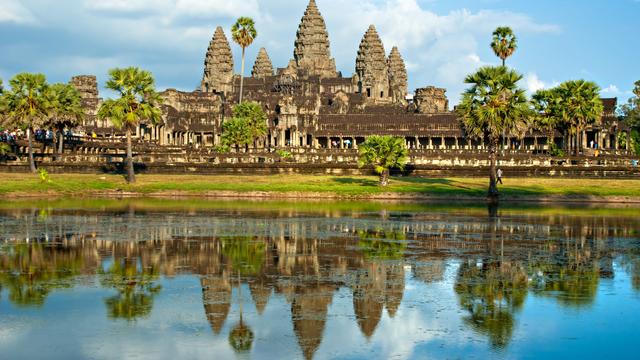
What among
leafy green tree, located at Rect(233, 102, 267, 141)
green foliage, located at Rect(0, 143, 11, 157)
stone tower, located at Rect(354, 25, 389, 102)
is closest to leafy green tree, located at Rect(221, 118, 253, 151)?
leafy green tree, located at Rect(233, 102, 267, 141)

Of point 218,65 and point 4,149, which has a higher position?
point 218,65

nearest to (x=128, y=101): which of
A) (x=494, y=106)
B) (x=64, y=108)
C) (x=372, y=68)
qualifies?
(x=64, y=108)

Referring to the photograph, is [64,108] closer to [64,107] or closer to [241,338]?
[64,107]

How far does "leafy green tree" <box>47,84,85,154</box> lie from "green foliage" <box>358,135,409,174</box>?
30.5m

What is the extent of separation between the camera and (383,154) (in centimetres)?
7088

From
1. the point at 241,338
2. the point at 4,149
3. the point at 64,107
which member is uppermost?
the point at 64,107

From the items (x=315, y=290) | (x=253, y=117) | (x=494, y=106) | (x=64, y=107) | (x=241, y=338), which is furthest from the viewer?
(x=253, y=117)

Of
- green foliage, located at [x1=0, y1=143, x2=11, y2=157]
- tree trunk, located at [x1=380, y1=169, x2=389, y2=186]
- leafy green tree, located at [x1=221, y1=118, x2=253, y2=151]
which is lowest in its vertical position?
tree trunk, located at [x1=380, y1=169, x2=389, y2=186]

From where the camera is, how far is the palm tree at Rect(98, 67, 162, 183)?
7338 centimetres

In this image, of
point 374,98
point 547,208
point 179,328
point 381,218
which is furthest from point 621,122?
point 179,328

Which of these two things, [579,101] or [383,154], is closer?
[383,154]

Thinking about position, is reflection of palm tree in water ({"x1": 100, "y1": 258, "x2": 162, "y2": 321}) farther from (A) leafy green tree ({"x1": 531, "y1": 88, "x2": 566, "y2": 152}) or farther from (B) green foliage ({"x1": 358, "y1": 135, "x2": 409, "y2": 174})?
(A) leafy green tree ({"x1": 531, "y1": 88, "x2": 566, "y2": 152})

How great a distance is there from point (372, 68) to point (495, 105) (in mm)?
117410

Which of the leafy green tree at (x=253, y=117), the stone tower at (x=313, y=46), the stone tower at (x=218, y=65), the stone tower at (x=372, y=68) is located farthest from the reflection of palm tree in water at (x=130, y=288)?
the stone tower at (x=218, y=65)
